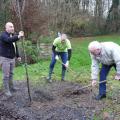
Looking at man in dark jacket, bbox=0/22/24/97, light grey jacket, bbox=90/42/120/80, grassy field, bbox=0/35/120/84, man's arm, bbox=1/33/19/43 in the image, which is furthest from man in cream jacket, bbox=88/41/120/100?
grassy field, bbox=0/35/120/84

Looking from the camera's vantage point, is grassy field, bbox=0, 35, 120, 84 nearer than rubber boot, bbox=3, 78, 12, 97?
No

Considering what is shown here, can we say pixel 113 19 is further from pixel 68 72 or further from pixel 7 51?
pixel 7 51

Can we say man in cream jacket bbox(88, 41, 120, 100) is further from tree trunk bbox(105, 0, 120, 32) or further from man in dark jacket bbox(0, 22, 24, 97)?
tree trunk bbox(105, 0, 120, 32)

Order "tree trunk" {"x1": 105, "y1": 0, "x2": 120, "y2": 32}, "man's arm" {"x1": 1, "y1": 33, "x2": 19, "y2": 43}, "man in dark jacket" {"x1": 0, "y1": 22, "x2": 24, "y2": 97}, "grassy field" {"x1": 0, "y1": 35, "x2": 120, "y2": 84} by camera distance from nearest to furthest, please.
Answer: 1. "man's arm" {"x1": 1, "y1": 33, "x2": 19, "y2": 43}
2. "man in dark jacket" {"x1": 0, "y1": 22, "x2": 24, "y2": 97}
3. "grassy field" {"x1": 0, "y1": 35, "x2": 120, "y2": 84}
4. "tree trunk" {"x1": 105, "y1": 0, "x2": 120, "y2": 32}

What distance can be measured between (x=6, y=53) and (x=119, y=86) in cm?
354

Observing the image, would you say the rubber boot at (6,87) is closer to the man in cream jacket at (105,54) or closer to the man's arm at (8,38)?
the man's arm at (8,38)

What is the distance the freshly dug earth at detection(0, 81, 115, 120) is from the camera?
8.20 metres

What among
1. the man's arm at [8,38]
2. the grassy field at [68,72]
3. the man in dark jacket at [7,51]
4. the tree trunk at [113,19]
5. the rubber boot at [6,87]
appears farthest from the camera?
the tree trunk at [113,19]

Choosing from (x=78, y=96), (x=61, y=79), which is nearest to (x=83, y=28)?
(x=61, y=79)

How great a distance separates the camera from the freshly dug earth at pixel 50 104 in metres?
8.20

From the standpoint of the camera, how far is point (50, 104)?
30.0 feet

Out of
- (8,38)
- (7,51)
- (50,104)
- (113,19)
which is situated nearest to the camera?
(50,104)

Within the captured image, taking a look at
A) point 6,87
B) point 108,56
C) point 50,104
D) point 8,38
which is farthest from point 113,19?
point 108,56

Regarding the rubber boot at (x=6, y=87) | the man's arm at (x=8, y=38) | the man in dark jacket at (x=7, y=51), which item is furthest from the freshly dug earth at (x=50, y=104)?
the man's arm at (x=8, y=38)
